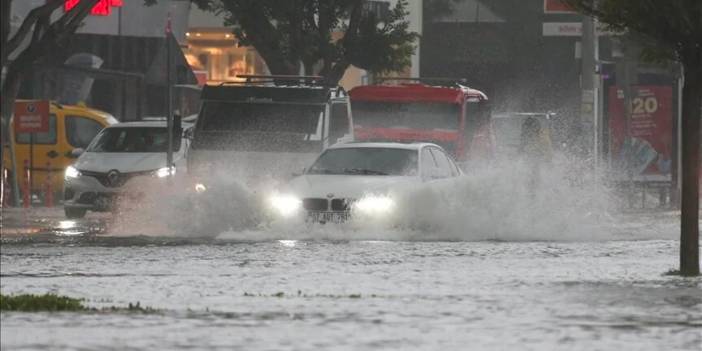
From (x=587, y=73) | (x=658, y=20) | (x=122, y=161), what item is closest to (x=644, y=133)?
(x=587, y=73)

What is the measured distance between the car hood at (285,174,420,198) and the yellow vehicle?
13.5 metres

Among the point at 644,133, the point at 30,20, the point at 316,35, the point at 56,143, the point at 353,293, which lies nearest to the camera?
the point at 353,293

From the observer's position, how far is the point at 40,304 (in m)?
15.0

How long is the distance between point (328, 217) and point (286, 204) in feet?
2.15

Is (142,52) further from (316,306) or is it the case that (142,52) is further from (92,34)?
(316,306)

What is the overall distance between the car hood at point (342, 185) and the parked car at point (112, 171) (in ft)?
19.5

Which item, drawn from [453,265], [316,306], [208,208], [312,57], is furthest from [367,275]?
[312,57]

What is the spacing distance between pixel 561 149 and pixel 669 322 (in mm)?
36427

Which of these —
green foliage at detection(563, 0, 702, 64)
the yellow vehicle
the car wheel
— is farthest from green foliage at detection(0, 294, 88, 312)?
the yellow vehicle

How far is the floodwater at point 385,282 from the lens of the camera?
1326 centimetres

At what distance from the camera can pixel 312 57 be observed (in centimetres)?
4469

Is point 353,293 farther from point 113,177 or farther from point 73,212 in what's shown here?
point 73,212

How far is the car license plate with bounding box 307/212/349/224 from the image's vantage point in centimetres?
2550

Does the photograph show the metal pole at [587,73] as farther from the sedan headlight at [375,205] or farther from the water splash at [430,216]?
the sedan headlight at [375,205]
